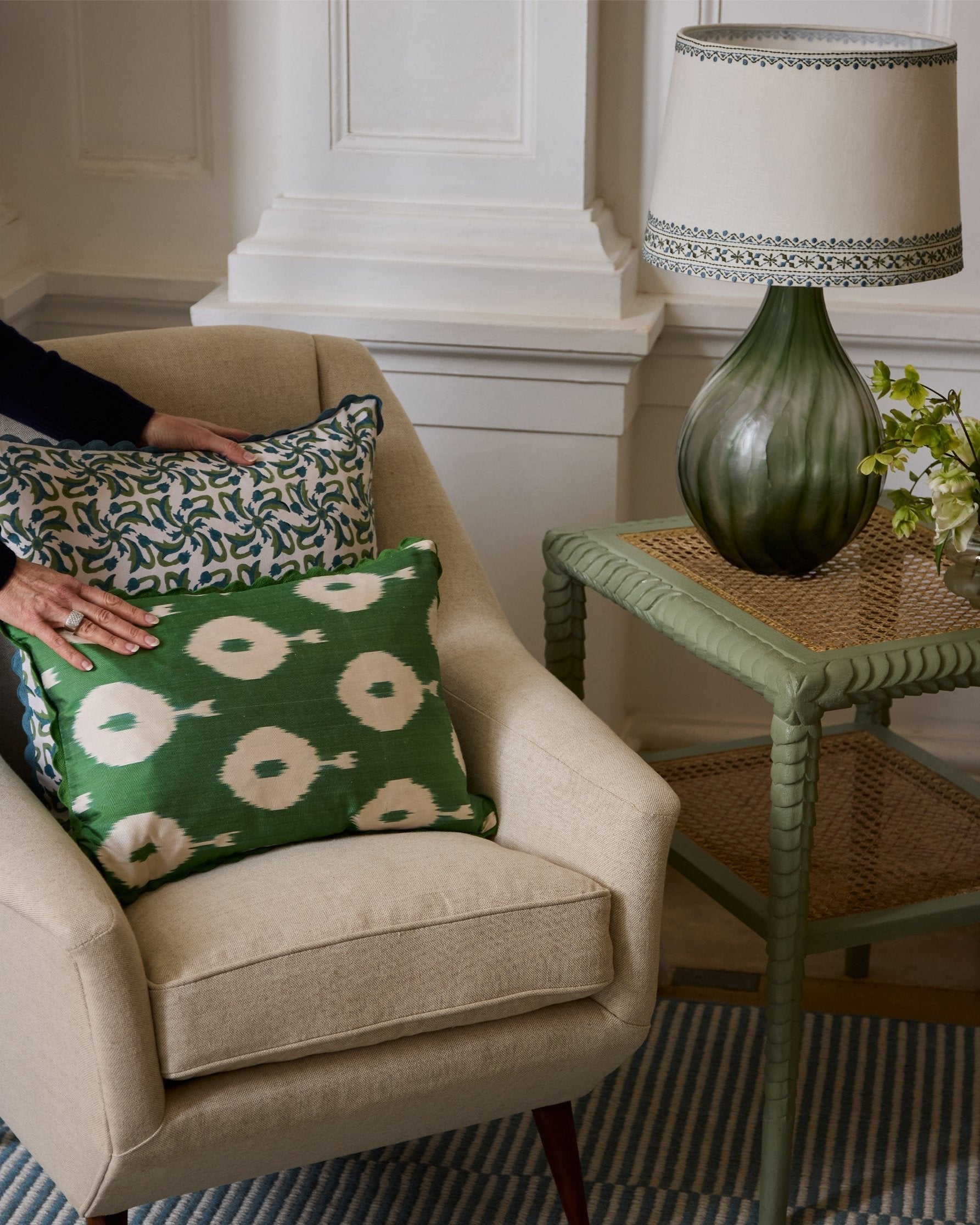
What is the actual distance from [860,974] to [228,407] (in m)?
1.22

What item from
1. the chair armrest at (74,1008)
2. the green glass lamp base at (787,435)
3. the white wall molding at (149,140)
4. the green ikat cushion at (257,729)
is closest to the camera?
the chair armrest at (74,1008)

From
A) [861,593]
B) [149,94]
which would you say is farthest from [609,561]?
[149,94]

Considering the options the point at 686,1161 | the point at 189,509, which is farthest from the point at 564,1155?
the point at 189,509

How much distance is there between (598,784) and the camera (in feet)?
4.90

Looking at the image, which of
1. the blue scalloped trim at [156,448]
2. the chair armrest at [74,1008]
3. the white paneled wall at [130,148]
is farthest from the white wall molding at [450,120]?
the chair armrest at [74,1008]

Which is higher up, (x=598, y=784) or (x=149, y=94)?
(x=149, y=94)

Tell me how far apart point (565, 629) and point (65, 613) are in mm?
719

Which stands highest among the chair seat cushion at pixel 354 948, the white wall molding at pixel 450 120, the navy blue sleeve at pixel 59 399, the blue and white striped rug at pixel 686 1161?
the white wall molding at pixel 450 120

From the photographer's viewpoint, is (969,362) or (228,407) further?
(969,362)

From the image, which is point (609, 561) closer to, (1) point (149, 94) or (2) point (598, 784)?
(2) point (598, 784)

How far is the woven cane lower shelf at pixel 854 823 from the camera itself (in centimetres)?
174

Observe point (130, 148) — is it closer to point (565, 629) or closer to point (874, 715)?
point (565, 629)

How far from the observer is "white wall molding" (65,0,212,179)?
2.30 metres

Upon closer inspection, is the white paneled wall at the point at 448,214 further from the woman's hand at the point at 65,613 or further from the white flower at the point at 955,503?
the woman's hand at the point at 65,613
